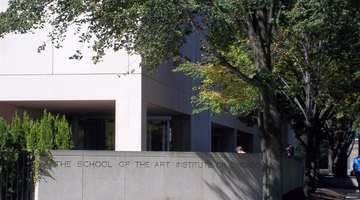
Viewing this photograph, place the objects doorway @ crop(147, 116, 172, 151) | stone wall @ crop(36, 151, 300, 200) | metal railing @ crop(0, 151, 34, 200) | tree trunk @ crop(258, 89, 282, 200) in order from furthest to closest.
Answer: doorway @ crop(147, 116, 172, 151), stone wall @ crop(36, 151, 300, 200), metal railing @ crop(0, 151, 34, 200), tree trunk @ crop(258, 89, 282, 200)

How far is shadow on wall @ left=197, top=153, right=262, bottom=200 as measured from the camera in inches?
681

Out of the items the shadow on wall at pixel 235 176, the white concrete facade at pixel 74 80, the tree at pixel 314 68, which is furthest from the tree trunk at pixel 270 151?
the white concrete facade at pixel 74 80

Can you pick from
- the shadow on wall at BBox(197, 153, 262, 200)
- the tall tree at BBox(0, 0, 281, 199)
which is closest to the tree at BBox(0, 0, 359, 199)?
the tall tree at BBox(0, 0, 281, 199)

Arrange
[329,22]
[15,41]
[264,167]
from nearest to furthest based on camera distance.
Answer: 1. [329,22]
2. [264,167]
3. [15,41]

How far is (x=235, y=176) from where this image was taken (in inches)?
691

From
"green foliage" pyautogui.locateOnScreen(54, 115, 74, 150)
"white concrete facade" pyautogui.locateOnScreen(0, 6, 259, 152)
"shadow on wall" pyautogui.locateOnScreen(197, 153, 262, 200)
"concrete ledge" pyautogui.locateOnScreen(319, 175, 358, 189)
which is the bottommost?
"concrete ledge" pyautogui.locateOnScreen(319, 175, 358, 189)

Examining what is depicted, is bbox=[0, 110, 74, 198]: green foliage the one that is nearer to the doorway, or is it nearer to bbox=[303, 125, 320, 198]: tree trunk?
bbox=[303, 125, 320, 198]: tree trunk

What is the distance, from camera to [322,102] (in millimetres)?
21594

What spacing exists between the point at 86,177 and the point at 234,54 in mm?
6548

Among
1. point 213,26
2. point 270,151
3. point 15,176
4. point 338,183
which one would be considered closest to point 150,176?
point 15,176

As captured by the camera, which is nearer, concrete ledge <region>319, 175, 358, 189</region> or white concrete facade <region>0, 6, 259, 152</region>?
white concrete facade <region>0, 6, 259, 152</region>

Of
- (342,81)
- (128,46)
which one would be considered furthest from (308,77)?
(128,46)

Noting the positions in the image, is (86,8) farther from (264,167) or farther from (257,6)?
(264,167)

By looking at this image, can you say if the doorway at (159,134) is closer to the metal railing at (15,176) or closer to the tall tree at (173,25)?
the metal railing at (15,176)
